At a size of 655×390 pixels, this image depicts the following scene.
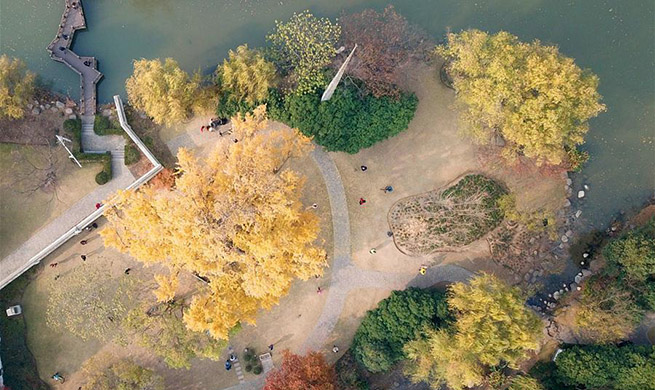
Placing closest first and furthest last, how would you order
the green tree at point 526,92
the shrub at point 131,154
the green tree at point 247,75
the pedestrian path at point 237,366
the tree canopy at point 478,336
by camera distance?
the green tree at point 526,92, the tree canopy at point 478,336, the green tree at point 247,75, the shrub at point 131,154, the pedestrian path at point 237,366

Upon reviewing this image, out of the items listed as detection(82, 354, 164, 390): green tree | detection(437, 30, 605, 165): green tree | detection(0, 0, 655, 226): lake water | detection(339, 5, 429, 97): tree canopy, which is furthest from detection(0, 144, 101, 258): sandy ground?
detection(437, 30, 605, 165): green tree

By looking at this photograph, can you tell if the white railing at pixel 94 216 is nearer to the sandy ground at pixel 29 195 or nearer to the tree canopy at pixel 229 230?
the sandy ground at pixel 29 195

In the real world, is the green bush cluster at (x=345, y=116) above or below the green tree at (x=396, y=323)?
above

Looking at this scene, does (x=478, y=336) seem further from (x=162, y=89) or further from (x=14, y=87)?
(x=14, y=87)

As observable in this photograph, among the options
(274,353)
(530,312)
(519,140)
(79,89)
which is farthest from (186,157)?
(530,312)

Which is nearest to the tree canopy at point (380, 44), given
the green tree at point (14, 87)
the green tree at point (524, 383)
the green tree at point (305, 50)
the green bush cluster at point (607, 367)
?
the green tree at point (305, 50)

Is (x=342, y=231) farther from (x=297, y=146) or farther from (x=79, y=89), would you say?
(x=79, y=89)
